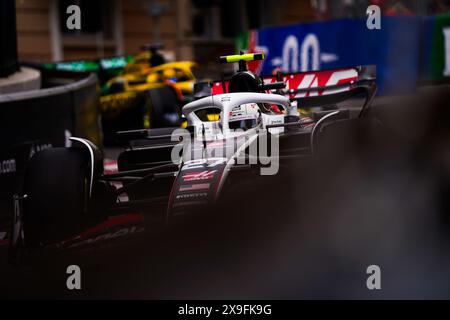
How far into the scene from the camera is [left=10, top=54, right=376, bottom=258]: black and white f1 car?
499cm

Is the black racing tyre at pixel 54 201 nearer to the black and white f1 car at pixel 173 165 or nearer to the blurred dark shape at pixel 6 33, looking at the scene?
the black and white f1 car at pixel 173 165

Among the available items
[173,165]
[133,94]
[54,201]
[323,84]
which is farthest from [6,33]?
[54,201]

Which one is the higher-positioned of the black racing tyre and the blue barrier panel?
the blue barrier panel

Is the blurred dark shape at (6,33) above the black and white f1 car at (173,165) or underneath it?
above

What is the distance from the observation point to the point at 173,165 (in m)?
5.62

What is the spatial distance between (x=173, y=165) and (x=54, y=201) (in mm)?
854

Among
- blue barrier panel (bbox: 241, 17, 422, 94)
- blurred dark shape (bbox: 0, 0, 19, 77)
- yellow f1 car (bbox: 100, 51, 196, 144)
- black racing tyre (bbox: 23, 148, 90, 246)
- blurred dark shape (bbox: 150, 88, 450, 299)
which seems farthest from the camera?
blue barrier panel (bbox: 241, 17, 422, 94)

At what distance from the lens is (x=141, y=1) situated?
24266 millimetres

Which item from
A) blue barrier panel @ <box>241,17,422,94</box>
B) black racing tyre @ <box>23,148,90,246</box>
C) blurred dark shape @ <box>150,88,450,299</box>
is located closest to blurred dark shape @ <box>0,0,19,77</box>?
black racing tyre @ <box>23,148,90,246</box>

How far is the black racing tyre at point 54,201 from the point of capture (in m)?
5.20

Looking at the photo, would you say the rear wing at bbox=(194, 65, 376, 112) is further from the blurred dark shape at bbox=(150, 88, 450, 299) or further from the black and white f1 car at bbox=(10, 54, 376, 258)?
the blurred dark shape at bbox=(150, 88, 450, 299)

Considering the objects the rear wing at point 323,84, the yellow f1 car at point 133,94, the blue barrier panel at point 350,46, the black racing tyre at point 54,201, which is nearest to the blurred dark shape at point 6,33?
the yellow f1 car at point 133,94

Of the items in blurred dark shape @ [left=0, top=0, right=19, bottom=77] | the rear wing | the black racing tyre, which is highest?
blurred dark shape @ [left=0, top=0, right=19, bottom=77]

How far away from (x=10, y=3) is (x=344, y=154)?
8224 mm
